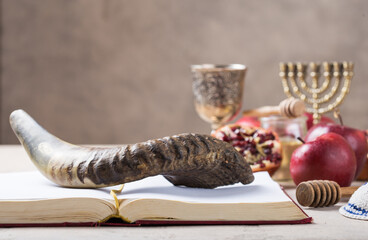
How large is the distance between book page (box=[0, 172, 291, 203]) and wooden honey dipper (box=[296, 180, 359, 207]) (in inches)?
1.5

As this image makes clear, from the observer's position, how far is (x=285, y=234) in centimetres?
73

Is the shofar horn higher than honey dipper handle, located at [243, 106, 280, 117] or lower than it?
higher

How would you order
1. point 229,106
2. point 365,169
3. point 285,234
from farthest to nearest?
point 229,106, point 365,169, point 285,234

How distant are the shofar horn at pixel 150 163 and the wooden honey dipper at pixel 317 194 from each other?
0.08 metres

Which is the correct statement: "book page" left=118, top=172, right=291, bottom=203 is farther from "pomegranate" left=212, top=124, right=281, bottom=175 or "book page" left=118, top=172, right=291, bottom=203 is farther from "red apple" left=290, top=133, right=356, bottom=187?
"pomegranate" left=212, top=124, right=281, bottom=175

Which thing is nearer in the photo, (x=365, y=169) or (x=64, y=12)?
(x=365, y=169)

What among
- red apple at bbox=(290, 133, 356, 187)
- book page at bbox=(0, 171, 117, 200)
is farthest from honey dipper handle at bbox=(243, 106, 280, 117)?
book page at bbox=(0, 171, 117, 200)

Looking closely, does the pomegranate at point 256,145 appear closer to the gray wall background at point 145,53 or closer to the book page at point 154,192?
the book page at point 154,192

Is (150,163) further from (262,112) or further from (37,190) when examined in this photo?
(262,112)

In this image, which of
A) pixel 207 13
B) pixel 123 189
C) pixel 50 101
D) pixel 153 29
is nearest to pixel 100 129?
pixel 50 101

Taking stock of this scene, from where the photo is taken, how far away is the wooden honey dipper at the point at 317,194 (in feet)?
2.89

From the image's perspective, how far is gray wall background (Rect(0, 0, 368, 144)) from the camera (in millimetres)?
3561

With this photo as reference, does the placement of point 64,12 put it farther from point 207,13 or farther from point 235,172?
point 235,172

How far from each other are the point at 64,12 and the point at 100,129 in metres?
0.72
